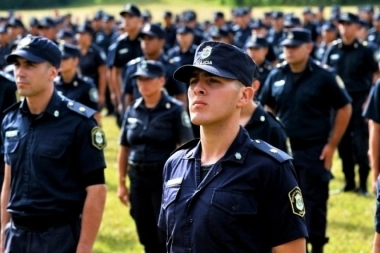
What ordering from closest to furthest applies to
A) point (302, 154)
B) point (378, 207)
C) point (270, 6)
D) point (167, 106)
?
point (378, 207)
point (167, 106)
point (302, 154)
point (270, 6)

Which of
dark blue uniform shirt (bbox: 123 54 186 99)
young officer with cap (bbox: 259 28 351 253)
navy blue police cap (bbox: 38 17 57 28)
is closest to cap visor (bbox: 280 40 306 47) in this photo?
young officer with cap (bbox: 259 28 351 253)

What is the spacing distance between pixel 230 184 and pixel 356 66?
7985 mm

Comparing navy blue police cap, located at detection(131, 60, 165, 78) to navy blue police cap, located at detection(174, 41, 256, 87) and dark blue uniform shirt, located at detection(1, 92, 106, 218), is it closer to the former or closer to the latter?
dark blue uniform shirt, located at detection(1, 92, 106, 218)

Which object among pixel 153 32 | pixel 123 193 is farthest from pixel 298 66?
pixel 153 32

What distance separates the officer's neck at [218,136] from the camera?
3.50 m

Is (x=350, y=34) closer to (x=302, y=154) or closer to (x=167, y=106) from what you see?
(x=302, y=154)

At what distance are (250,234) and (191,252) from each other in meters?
0.25

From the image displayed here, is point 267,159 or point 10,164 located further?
point 10,164

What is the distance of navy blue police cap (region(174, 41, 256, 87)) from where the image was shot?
3467 millimetres

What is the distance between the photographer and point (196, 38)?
16.8 meters

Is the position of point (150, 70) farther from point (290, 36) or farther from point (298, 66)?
point (290, 36)

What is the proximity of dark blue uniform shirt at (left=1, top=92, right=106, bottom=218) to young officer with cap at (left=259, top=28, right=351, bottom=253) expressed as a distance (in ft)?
10.2

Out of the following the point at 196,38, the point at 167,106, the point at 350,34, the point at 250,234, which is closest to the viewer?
the point at 250,234

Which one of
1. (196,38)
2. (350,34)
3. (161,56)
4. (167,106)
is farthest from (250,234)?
(196,38)
